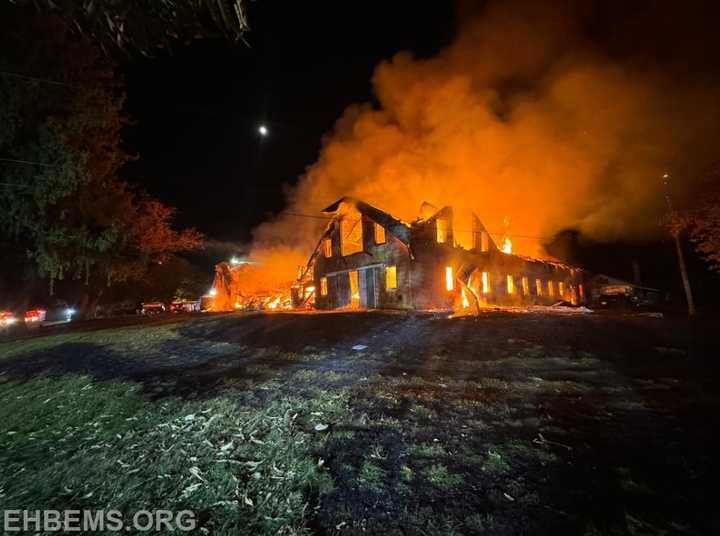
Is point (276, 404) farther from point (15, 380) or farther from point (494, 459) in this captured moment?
point (15, 380)

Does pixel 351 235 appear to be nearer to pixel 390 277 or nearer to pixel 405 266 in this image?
pixel 390 277

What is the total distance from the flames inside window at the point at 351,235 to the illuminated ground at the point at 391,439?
15015 millimetres

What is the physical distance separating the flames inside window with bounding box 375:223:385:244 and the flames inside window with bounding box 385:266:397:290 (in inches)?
70.8

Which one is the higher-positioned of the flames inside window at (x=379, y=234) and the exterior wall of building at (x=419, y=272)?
the flames inside window at (x=379, y=234)

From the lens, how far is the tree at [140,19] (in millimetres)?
2502

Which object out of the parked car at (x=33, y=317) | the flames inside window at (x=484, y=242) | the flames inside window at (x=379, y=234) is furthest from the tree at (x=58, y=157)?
the flames inside window at (x=484, y=242)

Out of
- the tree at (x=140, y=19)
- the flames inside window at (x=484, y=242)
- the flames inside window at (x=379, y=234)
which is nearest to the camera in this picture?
the tree at (x=140, y=19)

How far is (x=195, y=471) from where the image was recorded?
3.97 m

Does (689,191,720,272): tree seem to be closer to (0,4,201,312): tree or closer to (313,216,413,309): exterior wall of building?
(313,216,413,309): exterior wall of building

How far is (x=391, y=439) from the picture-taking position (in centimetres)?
430

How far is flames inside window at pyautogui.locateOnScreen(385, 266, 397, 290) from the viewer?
68.2 feet

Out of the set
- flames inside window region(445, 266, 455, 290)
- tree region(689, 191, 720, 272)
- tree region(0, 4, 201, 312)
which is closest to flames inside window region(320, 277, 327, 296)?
flames inside window region(445, 266, 455, 290)

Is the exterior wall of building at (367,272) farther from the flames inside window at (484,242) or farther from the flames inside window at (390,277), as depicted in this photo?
the flames inside window at (484,242)

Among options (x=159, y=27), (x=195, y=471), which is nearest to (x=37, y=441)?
(x=195, y=471)
